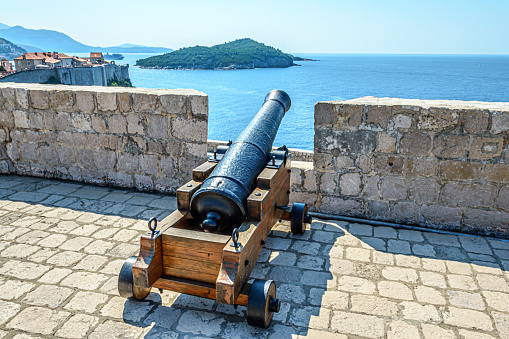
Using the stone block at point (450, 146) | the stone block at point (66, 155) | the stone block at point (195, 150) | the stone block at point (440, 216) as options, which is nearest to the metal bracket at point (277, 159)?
the stone block at point (195, 150)

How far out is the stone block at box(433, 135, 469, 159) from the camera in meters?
3.70

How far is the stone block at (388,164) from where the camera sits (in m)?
3.94

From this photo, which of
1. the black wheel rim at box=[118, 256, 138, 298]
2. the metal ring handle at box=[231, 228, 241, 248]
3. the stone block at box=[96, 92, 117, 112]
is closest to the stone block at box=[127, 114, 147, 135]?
the stone block at box=[96, 92, 117, 112]

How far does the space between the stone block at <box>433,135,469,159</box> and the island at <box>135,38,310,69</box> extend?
95.7 meters

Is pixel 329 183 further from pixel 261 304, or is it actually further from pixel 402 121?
pixel 261 304

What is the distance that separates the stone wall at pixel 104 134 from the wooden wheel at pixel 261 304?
2332 mm

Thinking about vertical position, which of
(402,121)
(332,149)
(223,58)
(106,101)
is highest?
(223,58)

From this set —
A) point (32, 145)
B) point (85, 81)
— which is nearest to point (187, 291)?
point (32, 145)

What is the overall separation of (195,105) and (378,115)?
1904 mm

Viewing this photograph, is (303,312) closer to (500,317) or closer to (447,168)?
(500,317)

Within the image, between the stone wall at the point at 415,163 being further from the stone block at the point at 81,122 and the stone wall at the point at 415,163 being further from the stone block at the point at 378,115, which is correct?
the stone block at the point at 81,122

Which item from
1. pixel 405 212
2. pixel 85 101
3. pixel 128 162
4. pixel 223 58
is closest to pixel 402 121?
pixel 405 212

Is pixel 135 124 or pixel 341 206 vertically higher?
pixel 135 124

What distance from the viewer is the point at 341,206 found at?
4227mm
